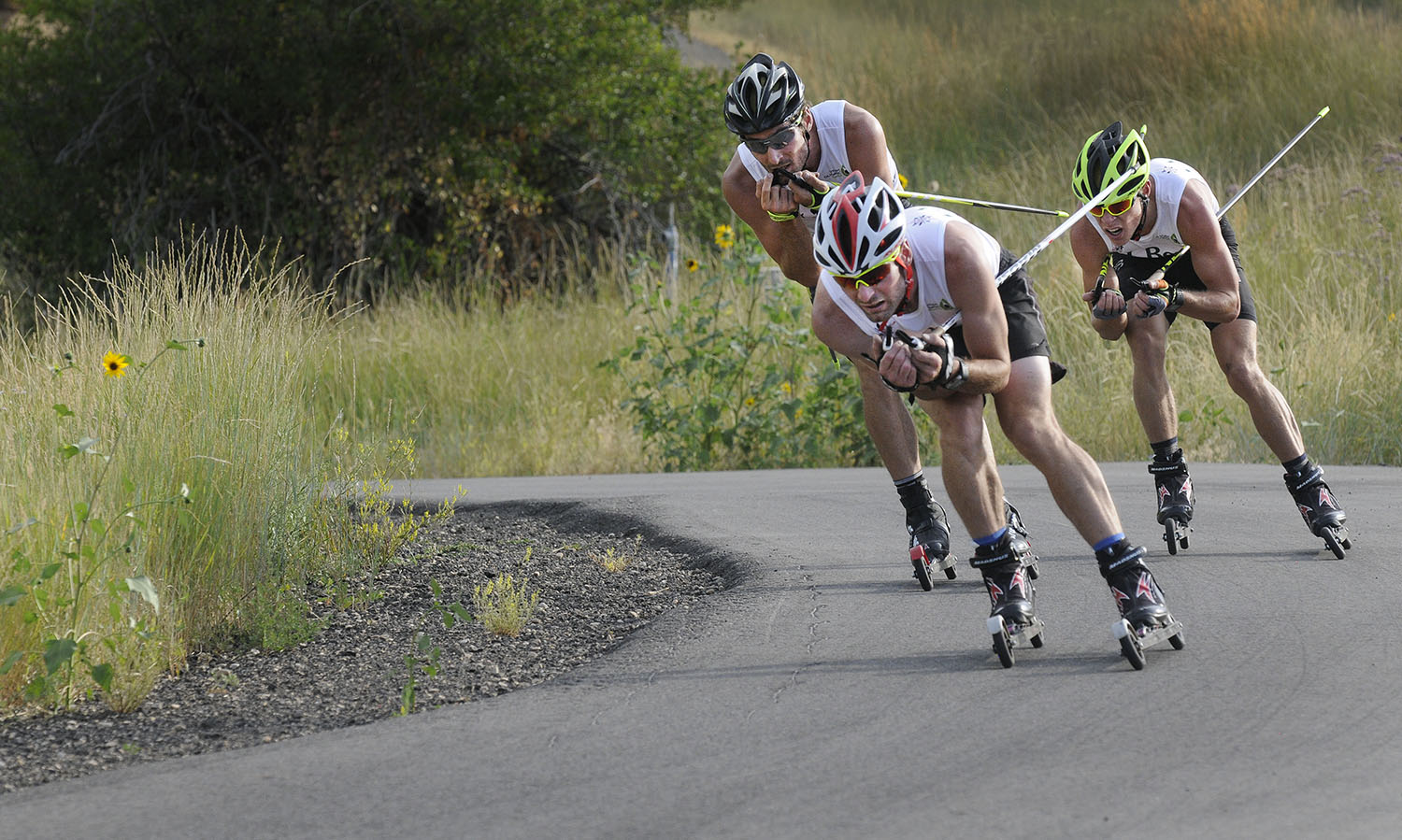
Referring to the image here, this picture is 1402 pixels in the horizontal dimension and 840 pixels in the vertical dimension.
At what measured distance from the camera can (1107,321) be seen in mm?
7262

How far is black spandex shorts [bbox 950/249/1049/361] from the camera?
17.4 ft

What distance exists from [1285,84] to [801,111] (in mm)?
16943

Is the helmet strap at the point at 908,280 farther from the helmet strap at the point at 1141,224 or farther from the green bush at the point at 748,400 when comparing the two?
the green bush at the point at 748,400

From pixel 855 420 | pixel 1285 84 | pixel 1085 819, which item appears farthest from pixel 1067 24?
pixel 1085 819

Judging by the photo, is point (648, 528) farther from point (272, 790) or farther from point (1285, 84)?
point (1285, 84)

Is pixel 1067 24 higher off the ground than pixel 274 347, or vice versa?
pixel 1067 24

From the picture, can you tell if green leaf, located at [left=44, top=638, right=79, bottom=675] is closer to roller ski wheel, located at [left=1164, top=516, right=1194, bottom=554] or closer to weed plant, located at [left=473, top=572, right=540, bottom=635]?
Answer: weed plant, located at [left=473, top=572, right=540, bottom=635]

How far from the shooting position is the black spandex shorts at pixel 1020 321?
5.31 metres

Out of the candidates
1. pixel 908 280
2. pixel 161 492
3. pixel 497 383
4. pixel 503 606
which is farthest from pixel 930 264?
pixel 497 383

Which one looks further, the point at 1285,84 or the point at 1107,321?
the point at 1285,84

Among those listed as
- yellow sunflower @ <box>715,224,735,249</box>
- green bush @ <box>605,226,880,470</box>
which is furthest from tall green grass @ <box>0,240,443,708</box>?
yellow sunflower @ <box>715,224,735,249</box>

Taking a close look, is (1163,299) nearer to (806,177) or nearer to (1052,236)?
(1052,236)

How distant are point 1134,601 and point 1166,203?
2.35 metres

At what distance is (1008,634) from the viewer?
17.3 ft
